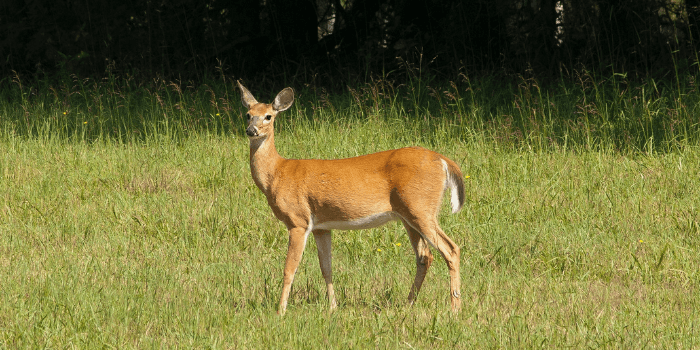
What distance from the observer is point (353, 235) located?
543 cm

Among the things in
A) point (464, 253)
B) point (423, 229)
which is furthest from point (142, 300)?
point (464, 253)

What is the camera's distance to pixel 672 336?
12.2ft

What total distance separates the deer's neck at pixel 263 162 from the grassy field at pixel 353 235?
0.66 metres

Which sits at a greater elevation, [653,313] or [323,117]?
[323,117]

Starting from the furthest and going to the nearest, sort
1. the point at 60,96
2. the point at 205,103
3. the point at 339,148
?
the point at 60,96 < the point at 205,103 < the point at 339,148

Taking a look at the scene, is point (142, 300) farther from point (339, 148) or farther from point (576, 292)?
Result: point (339, 148)

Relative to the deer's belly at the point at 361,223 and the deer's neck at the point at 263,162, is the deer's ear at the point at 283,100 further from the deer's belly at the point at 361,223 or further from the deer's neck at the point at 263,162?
the deer's belly at the point at 361,223

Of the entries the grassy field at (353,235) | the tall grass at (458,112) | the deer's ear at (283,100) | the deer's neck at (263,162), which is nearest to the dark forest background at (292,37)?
the tall grass at (458,112)

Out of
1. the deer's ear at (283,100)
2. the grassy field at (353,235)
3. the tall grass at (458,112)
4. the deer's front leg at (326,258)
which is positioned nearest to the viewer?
the grassy field at (353,235)

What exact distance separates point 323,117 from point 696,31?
5.60 meters

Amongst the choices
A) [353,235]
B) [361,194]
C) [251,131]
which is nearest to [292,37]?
[353,235]

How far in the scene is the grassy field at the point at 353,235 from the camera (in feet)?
12.5

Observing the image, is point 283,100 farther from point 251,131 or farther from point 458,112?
point 458,112

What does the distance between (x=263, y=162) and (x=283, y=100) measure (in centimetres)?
44
